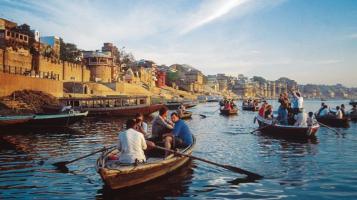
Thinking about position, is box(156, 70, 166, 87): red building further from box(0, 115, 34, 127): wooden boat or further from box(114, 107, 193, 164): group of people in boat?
box(114, 107, 193, 164): group of people in boat

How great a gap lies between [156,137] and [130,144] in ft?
14.5

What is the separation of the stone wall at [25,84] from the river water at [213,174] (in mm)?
24962

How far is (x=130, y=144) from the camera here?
10.4m

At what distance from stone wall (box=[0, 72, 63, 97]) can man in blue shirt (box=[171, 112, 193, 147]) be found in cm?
3530

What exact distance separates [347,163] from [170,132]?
281 inches

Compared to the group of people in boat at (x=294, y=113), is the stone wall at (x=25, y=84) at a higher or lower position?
higher

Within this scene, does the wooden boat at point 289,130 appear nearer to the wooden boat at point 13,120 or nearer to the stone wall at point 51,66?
the wooden boat at point 13,120

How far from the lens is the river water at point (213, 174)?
34.5 feet

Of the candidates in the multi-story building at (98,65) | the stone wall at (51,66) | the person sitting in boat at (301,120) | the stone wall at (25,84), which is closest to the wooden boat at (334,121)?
the person sitting in boat at (301,120)

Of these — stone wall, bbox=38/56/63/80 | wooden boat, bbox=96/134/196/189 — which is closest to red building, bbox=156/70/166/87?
stone wall, bbox=38/56/63/80

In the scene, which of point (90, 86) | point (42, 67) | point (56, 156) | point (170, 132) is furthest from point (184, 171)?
point (90, 86)

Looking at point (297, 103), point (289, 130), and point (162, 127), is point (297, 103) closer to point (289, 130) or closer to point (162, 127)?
point (289, 130)

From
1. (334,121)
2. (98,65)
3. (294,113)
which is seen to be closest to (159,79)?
(98,65)

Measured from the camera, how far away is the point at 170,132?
14.5 metres
